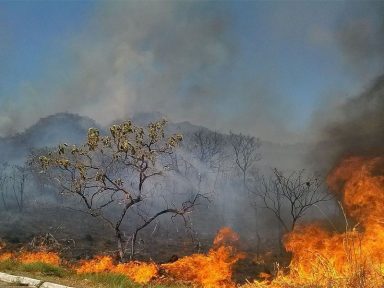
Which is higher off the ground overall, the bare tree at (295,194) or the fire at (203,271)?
the bare tree at (295,194)

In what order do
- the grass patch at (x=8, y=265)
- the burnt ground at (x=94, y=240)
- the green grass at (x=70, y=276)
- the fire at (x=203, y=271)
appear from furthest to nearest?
the burnt ground at (x=94, y=240)
the fire at (x=203, y=271)
the grass patch at (x=8, y=265)
the green grass at (x=70, y=276)

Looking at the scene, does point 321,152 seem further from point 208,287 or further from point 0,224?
point 0,224

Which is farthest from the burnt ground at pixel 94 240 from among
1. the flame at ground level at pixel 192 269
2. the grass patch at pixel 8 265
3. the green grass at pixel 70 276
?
the green grass at pixel 70 276

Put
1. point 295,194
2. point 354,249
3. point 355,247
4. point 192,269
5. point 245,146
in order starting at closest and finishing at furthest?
1. point 354,249
2. point 355,247
3. point 192,269
4. point 295,194
5. point 245,146

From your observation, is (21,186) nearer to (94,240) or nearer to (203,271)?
(94,240)

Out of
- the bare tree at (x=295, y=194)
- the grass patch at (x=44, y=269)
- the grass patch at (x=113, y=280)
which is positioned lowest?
the grass patch at (x=113, y=280)

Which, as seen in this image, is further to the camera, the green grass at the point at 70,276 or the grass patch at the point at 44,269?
the grass patch at the point at 44,269

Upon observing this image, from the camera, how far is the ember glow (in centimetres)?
645

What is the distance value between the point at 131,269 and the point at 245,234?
43.6 meters

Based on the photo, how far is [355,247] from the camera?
17219 mm

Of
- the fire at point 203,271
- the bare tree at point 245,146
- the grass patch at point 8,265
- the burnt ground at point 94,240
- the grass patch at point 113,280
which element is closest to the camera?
the grass patch at point 113,280

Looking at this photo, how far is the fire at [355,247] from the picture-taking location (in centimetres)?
645

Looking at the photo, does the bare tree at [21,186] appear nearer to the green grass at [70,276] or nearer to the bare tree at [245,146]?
the bare tree at [245,146]

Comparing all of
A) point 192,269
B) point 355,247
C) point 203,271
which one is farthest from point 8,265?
point 355,247
